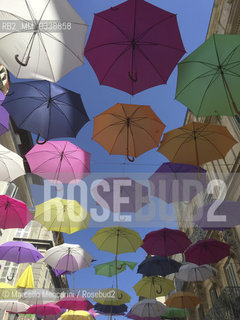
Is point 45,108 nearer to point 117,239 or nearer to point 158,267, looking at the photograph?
point 117,239

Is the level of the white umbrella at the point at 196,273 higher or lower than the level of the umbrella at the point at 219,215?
lower

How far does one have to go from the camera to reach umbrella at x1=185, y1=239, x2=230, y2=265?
28.2 feet

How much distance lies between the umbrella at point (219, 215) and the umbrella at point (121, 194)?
221 cm

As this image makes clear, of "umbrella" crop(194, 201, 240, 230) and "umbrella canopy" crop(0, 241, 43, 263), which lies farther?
"umbrella canopy" crop(0, 241, 43, 263)

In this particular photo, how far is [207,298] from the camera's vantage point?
14039 mm

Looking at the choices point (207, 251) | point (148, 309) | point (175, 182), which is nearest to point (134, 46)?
point (175, 182)

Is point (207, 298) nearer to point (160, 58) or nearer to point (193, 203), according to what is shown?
point (193, 203)

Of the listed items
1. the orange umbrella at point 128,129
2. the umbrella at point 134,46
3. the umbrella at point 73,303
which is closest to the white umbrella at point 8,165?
the orange umbrella at point 128,129

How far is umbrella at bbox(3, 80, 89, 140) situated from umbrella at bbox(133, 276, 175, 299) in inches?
327

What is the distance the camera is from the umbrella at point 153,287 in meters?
11.0

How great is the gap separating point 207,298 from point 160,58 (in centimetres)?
1414

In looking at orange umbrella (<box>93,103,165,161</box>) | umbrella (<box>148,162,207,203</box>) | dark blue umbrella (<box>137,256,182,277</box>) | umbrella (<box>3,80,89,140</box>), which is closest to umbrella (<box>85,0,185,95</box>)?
orange umbrella (<box>93,103,165,161</box>)

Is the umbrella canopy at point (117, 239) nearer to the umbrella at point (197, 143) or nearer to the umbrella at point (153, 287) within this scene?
the umbrella at point (153, 287)

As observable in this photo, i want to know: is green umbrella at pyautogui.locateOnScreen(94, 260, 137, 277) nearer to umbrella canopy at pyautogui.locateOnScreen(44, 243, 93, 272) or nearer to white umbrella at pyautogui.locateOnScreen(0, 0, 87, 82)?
umbrella canopy at pyautogui.locateOnScreen(44, 243, 93, 272)
